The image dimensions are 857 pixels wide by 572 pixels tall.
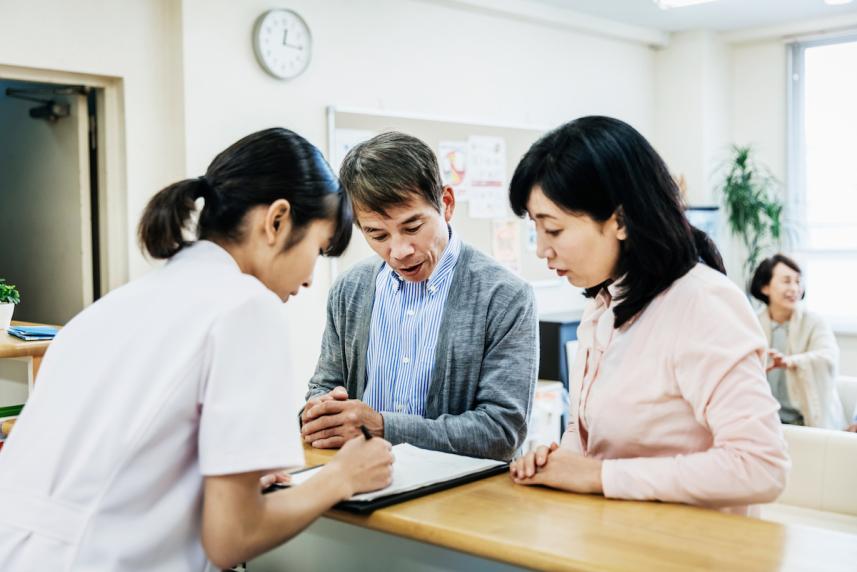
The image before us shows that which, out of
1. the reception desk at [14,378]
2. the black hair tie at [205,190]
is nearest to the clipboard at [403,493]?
the black hair tie at [205,190]

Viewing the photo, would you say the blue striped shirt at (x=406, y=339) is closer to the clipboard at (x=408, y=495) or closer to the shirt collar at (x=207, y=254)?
the clipboard at (x=408, y=495)

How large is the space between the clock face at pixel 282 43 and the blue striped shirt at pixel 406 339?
2.55 m

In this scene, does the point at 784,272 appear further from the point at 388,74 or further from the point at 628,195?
the point at 628,195

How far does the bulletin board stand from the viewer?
5000 millimetres

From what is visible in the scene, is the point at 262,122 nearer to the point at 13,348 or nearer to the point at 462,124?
the point at 462,124

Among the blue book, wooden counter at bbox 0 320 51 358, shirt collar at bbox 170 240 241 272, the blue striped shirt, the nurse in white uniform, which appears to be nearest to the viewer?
the nurse in white uniform

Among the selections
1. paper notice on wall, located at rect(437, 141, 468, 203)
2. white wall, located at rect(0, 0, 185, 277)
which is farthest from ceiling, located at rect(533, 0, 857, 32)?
white wall, located at rect(0, 0, 185, 277)

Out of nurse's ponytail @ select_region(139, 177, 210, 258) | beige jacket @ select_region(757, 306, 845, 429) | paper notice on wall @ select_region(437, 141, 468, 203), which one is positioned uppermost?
paper notice on wall @ select_region(437, 141, 468, 203)

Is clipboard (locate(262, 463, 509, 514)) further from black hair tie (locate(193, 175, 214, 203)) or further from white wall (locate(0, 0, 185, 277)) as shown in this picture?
white wall (locate(0, 0, 185, 277))

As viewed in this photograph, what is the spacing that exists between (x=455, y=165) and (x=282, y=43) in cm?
134

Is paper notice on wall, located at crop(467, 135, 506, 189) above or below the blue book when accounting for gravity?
above

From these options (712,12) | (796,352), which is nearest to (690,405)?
(796,352)

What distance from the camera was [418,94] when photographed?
5113mm

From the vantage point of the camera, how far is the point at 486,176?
5.48m
